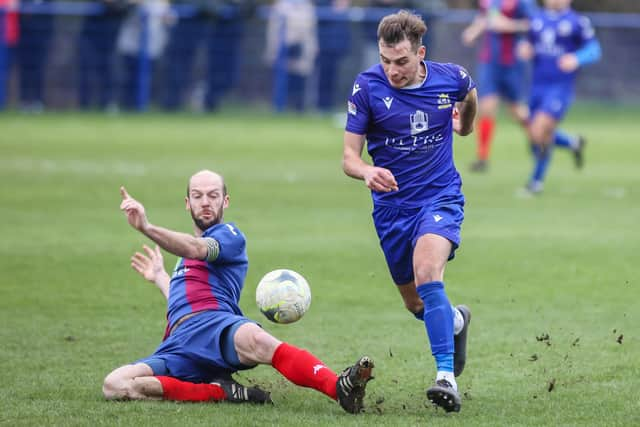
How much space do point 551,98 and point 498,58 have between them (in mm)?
2529

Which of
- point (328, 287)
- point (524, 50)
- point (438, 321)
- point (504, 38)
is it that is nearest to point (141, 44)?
point (504, 38)

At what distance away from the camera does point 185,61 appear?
91.6 ft

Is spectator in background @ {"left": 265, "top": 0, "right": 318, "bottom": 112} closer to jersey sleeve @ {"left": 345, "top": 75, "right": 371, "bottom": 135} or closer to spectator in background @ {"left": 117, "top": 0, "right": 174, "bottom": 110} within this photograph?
spectator in background @ {"left": 117, "top": 0, "right": 174, "bottom": 110}

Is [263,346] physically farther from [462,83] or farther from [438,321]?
[462,83]

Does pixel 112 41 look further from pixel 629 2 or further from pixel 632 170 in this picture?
pixel 629 2

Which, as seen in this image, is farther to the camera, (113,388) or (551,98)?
(551,98)

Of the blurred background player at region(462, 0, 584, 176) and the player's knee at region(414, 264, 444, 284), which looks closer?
the player's knee at region(414, 264, 444, 284)

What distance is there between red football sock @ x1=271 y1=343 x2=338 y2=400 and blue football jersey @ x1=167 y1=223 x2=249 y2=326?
1.87 feet

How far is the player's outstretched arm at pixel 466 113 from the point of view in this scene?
7.34m

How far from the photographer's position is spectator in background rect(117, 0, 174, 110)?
88.6ft

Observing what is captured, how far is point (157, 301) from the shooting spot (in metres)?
9.75

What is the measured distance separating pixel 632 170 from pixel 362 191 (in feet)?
17.9

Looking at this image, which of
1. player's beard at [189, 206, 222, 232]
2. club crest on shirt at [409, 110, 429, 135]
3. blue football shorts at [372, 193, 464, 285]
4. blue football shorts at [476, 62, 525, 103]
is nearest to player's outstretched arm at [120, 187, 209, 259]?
player's beard at [189, 206, 222, 232]

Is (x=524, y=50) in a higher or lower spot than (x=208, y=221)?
higher
